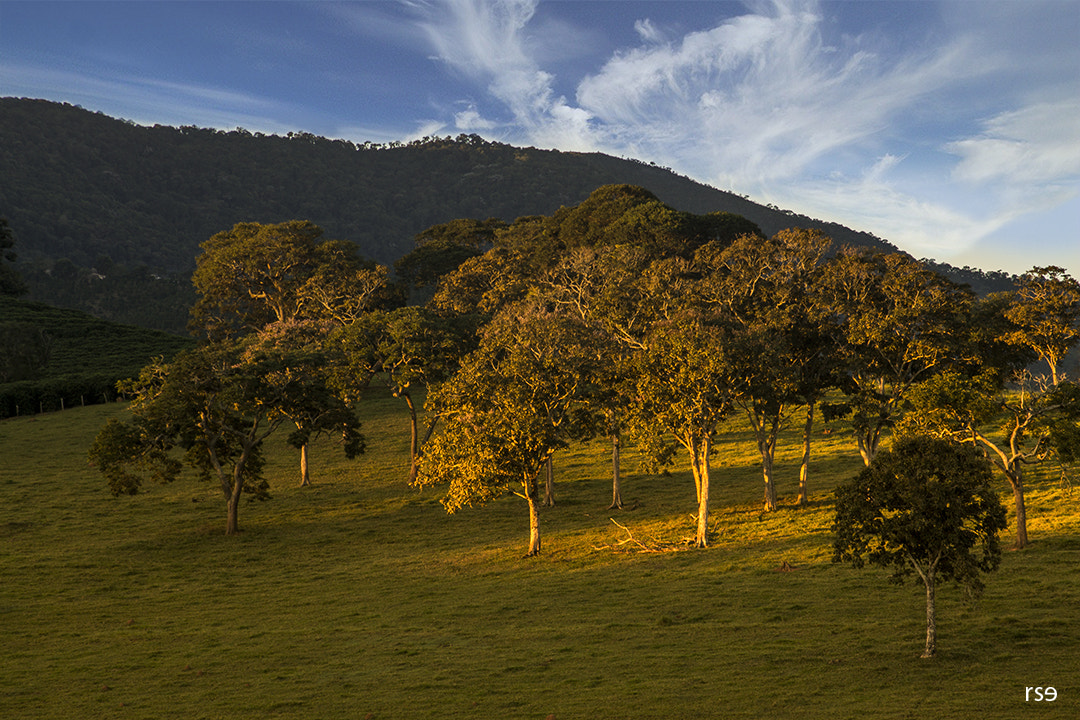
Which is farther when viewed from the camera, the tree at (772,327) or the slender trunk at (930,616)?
the tree at (772,327)

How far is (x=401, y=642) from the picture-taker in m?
29.4

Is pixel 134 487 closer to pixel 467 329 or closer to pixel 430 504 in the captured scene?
pixel 430 504

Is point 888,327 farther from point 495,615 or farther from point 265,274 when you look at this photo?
point 265,274

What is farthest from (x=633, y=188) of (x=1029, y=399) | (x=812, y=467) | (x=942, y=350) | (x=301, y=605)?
(x=301, y=605)

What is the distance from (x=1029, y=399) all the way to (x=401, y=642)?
3071 centimetres

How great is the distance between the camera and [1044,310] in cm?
5141

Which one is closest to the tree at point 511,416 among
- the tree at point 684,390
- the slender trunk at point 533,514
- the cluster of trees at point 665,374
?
the slender trunk at point 533,514

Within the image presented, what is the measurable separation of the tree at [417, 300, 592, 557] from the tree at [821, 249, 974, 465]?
635 inches

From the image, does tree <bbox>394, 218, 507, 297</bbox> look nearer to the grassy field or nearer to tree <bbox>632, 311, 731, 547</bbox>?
the grassy field

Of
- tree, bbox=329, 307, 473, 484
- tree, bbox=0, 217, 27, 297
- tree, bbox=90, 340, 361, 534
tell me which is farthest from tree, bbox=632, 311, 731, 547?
tree, bbox=0, 217, 27, 297

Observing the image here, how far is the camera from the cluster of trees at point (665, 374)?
136ft

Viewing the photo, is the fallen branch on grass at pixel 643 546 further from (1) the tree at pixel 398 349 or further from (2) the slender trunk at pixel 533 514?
(1) the tree at pixel 398 349

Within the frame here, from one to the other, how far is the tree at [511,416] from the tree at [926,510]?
68.8 feet

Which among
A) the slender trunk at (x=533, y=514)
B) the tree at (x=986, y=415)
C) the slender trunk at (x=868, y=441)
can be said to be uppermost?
the tree at (x=986, y=415)
